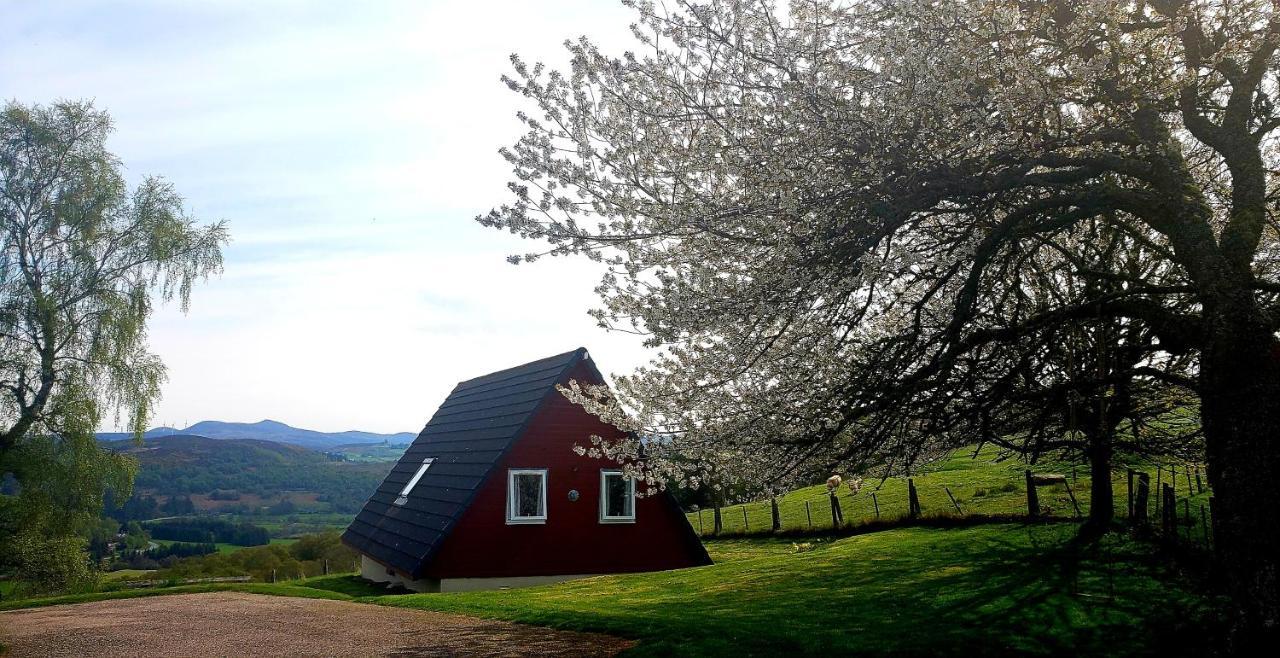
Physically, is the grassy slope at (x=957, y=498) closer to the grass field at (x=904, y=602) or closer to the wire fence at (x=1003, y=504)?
the wire fence at (x=1003, y=504)

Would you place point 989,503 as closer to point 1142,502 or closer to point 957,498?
point 957,498

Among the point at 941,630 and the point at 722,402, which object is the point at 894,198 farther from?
the point at 941,630

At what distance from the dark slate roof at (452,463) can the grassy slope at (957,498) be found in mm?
9041

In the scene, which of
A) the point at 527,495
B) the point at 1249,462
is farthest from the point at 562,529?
the point at 1249,462

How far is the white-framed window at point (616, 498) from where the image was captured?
70.3 ft

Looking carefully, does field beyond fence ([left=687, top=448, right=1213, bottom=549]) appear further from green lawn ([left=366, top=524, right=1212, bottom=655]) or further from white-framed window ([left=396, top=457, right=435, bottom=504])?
white-framed window ([left=396, top=457, right=435, bottom=504])

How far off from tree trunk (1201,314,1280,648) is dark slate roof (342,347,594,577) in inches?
600

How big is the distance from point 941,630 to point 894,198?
5419 mm

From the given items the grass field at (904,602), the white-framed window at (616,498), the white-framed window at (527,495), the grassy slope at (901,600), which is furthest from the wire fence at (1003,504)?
the white-framed window at (527,495)

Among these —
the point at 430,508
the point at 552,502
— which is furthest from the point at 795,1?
the point at 430,508

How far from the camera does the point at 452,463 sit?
22734 mm

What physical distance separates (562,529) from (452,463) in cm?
380

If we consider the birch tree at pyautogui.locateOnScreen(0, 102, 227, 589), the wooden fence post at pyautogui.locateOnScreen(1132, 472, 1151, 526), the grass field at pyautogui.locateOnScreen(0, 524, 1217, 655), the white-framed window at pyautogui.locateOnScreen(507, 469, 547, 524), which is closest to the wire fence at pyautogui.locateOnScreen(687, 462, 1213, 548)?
the wooden fence post at pyautogui.locateOnScreen(1132, 472, 1151, 526)

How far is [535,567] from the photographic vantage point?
20594 mm
